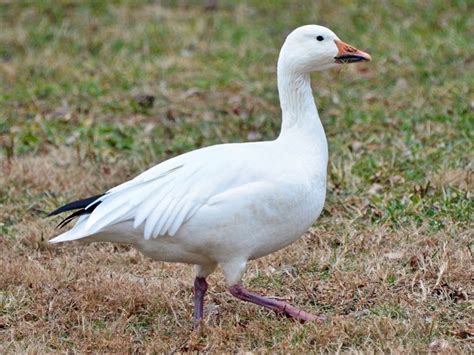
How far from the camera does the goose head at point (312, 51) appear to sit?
16.4ft

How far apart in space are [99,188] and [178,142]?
103cm

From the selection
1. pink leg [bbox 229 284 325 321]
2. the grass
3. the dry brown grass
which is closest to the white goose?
pink leg [bbox 229 284 325 321]

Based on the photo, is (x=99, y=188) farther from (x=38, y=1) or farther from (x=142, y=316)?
(x=38, y=1)

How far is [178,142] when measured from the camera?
7.67 metres

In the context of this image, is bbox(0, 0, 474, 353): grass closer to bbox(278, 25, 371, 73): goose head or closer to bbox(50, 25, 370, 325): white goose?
bbox(50, 25, 370, 325): white goose

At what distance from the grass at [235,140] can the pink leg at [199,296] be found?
0.07 meters

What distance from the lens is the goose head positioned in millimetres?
4988

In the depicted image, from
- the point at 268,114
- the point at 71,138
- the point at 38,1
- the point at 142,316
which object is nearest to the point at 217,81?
the point at 268,114

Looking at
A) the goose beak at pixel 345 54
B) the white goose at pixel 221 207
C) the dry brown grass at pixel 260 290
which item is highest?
the goose beak at pixel 345 54

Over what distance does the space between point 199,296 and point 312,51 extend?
1.30 metres

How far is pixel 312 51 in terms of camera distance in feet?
16.4

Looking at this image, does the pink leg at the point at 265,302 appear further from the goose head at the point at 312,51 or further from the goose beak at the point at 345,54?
the goose beak at the point at 345,54

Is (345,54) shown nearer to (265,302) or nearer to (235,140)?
(265,302)

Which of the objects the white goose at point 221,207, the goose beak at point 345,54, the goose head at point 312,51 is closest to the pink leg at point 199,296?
the white goose at point 221,207
